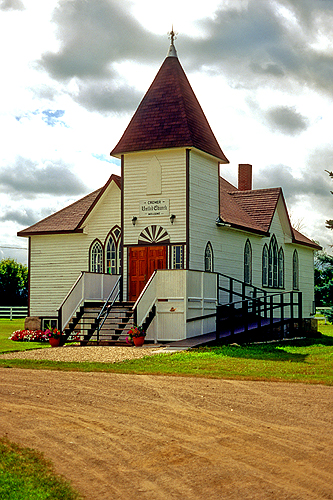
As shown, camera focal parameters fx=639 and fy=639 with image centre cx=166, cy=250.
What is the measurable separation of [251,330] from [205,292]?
2530mm

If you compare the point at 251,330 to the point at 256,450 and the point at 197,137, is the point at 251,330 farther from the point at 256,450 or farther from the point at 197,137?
the point at 256,450

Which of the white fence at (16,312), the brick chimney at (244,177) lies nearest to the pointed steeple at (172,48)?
the brick chimney at (244,177)

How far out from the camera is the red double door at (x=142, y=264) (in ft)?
78.7

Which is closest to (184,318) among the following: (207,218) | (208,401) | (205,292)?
(205,292)

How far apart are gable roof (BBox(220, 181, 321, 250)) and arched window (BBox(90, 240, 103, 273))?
5.58 meters

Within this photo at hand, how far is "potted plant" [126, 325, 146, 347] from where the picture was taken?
2042 cm

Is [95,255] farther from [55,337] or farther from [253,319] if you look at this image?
[253,319]

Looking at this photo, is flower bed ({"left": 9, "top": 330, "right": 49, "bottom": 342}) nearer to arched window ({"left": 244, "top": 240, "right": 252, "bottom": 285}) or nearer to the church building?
the church building

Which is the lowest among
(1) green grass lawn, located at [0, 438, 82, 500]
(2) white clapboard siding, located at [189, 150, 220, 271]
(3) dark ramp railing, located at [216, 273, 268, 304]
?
(1) green grass lawn, located at [0, 438, 82, 500]

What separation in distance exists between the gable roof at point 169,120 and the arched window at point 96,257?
480 cm

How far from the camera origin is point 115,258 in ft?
88.9

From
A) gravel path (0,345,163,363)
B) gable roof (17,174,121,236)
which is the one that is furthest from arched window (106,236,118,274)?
gravel path (0,345,163,363)

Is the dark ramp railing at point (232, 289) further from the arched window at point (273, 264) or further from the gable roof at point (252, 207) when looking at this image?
the arched window at point (273, 264)

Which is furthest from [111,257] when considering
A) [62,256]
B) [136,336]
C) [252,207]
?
[252,207]
